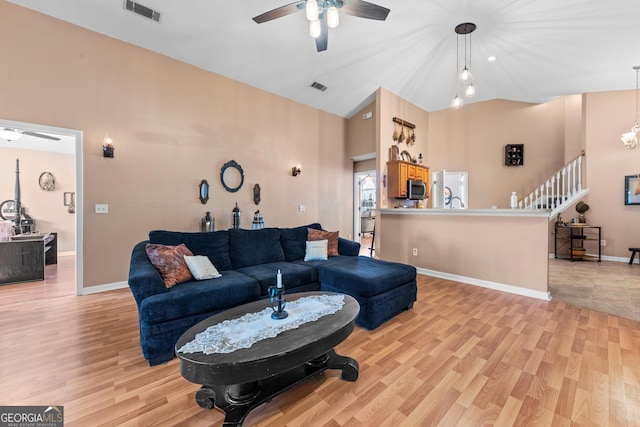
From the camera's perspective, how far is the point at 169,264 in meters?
2.46

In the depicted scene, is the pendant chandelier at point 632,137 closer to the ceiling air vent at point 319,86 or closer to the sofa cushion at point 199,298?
the ceiling air vent at point 319,86

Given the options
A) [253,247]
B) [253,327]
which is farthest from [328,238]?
[253,327]

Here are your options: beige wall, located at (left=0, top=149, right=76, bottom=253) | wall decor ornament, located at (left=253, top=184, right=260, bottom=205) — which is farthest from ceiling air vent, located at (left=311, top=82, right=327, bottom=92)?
beige wall, located at (left=0, top=149, right=76, bottom=253)

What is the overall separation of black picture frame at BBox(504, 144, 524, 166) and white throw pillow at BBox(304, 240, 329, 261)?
589cm

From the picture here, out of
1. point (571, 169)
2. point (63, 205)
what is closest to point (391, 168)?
point (571, 169)

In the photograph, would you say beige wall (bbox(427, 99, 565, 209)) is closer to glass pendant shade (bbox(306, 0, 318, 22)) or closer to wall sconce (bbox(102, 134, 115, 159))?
glass pendant shade (bbox(306, 0, 318, 22))

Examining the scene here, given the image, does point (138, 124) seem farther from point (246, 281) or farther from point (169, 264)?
point (246, 281)

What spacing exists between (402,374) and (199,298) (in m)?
1.71

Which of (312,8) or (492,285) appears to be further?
(492,285)

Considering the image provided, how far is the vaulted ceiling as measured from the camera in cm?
339

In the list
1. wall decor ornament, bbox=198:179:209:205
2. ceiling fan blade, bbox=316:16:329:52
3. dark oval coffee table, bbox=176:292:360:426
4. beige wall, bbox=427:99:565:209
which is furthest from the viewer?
beige wall, bbox=427:99:565:209

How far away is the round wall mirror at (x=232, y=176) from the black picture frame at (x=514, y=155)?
21.4 ft

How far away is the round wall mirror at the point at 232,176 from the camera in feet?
15.4

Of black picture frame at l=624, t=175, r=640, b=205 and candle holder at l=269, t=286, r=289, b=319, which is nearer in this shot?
candle holder at l=269, t=286, r=289, b=319
